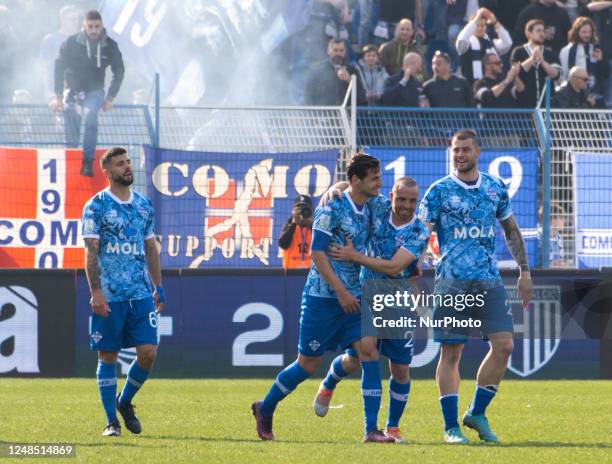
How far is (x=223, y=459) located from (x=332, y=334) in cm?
138

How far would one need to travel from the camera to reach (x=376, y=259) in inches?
354

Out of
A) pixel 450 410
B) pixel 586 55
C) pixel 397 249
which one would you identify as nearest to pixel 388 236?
pixel 397 249

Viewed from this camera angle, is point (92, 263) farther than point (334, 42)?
No

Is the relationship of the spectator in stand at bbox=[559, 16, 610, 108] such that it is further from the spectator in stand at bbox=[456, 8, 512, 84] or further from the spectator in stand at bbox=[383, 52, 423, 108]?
the spectator in stand at bbox=[383, 52, 423, 108]

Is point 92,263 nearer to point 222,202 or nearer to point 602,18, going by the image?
point 222,202

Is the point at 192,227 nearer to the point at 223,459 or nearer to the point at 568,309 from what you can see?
the point at 568,309

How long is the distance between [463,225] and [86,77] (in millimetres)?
9279

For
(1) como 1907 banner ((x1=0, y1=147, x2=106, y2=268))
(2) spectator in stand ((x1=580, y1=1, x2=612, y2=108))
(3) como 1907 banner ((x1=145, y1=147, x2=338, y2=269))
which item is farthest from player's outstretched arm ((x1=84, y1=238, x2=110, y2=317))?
(2) spectator in stand ((x1=580, y1=1, x2=612, y2=108))

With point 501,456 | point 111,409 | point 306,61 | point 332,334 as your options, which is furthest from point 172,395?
point 306,61

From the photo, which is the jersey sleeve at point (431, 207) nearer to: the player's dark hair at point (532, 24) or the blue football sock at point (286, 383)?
the blue football sock at point (286, 383)

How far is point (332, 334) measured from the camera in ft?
30.1

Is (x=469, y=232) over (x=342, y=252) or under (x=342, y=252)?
over

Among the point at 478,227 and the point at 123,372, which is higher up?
the point at 478,227

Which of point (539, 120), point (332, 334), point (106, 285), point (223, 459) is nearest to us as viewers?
point (223, 459)
